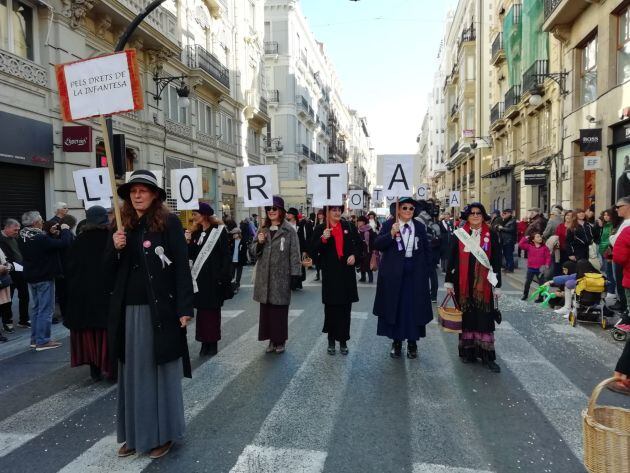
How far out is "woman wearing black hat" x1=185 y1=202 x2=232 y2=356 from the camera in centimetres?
612

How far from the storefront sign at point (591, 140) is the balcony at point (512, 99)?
423 inches

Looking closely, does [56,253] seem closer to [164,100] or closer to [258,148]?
[164,100]

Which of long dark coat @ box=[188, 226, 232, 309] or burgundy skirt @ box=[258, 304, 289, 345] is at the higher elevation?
long dark coat @ box=[188, 226, 232, 309]

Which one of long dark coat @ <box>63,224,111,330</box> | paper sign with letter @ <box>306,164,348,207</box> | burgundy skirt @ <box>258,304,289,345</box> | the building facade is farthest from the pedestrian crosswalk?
the building facade

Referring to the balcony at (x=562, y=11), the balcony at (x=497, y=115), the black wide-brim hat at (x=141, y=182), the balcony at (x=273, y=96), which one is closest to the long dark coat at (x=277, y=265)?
the black wide-brim hat at (x=141, y=182)

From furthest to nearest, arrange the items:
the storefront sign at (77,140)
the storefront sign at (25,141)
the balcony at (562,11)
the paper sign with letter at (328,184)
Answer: the balcony at (562,11)
the storefront sign at (77,140)
the storefront sign at (25,141)
the paper sign with letter at (328,184)

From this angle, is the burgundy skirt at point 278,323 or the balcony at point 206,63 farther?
the balcony at point 206,63

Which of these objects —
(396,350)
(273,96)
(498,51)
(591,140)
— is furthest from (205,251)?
(273,96)

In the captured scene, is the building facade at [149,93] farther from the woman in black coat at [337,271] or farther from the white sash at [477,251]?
the white sash at [477,251]

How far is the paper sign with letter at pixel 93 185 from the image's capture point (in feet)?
27.5

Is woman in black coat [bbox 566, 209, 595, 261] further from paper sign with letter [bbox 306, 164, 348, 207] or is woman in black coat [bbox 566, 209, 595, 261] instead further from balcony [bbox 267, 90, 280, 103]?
balcony [bbox 267, 90, 280, 103]

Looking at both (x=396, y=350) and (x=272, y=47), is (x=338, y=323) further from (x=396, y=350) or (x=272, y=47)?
(x=272, y=47)

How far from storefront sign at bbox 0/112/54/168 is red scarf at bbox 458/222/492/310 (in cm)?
1119

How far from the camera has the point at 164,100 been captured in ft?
66.6
